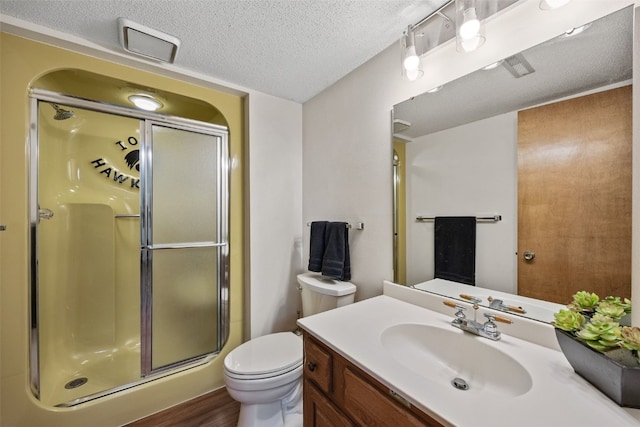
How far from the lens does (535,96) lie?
92cm

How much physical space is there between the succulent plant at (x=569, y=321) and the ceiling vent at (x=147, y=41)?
77.4 inches

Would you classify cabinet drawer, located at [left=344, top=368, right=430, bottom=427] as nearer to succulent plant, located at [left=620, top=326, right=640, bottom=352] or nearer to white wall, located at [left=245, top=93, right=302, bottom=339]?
succulent plant, located at [left=620, top=326, right=640, bottom=352]

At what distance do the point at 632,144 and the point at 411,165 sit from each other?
72 cm

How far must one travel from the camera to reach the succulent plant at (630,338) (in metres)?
0.56

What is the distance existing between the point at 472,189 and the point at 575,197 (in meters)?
0.32

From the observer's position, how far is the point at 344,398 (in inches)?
33.0

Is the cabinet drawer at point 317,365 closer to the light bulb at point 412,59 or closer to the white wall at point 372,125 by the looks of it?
the white wall at point 372,125

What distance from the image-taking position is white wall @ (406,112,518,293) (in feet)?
3.25

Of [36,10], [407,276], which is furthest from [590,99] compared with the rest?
[36,10]

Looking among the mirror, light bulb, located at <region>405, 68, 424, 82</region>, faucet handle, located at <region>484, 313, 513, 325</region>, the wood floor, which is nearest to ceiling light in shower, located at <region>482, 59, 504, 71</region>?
the mirror

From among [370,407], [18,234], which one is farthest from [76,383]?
[370,407]

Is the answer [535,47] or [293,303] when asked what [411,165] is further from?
[293,303]

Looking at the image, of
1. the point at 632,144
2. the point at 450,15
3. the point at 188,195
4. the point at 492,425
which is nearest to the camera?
the point at 492,425

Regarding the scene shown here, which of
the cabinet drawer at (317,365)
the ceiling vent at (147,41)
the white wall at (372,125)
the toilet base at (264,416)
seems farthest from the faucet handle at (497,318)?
the ceiling vent at (147,41)
